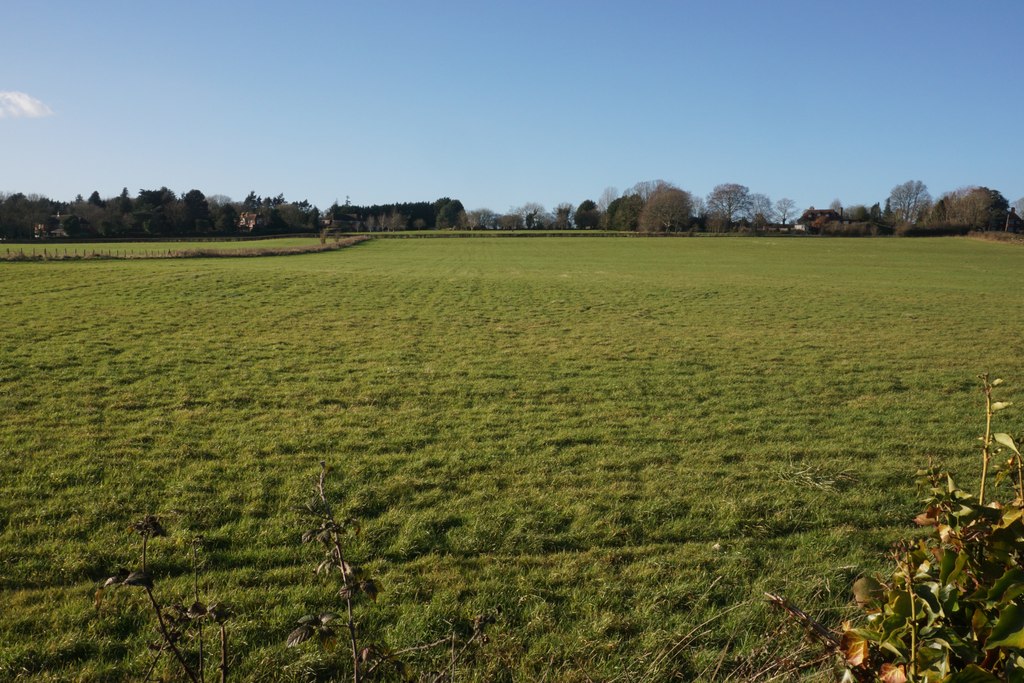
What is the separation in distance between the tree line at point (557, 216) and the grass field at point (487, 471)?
87.3 meters

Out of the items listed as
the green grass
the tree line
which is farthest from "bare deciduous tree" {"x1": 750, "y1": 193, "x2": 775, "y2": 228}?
the green grass

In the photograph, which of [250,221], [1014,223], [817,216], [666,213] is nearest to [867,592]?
[666,213]

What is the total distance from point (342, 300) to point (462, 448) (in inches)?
700

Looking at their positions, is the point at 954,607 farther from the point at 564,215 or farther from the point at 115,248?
the point at 564,215

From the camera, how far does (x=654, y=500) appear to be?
660cm

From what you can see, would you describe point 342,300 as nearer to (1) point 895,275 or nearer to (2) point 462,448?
(2) point 462,448

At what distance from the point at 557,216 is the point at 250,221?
62.3 metres

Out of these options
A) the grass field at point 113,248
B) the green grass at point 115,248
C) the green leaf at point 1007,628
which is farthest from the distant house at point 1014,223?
the green leaf at point 1007,628

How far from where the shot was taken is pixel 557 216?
137 m

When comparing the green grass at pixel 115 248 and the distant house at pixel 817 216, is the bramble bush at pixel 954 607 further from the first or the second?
the distant house at pixel 817 216

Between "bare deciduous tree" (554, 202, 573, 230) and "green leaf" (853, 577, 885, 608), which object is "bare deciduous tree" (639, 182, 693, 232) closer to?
"bare deciduous tree" (554, 202, 573, 230)

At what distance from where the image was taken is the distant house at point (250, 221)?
353 ft

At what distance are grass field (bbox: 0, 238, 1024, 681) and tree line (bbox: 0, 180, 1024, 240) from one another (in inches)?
3437

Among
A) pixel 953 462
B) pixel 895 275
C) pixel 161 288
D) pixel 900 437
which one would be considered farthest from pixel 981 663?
pixel 895 275
